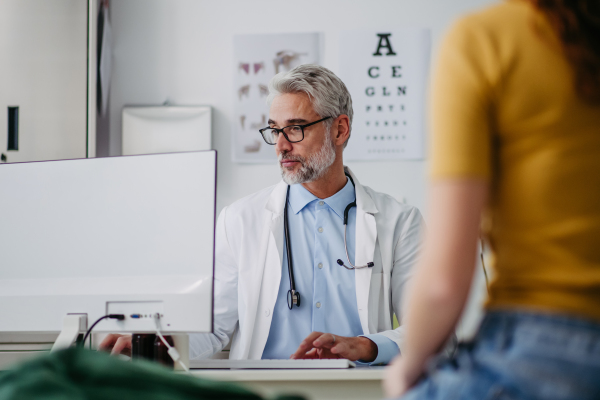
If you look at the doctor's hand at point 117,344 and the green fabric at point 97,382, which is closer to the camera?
the green fabric at point 97,382

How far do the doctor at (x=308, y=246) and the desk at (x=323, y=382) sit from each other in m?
0.53

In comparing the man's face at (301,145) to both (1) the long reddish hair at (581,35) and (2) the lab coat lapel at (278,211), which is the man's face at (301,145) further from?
(1) the long reddish hair at (581,35)

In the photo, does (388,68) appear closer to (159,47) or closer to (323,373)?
(159,47)

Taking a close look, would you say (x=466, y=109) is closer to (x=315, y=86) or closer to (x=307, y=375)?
(x=307, y=375)

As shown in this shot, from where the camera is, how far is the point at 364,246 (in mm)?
1960

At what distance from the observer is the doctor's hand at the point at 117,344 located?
52.9 inches

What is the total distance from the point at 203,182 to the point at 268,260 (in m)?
0.79

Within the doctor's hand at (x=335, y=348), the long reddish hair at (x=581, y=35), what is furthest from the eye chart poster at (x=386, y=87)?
the long reddish hair at (x=581, y=35)

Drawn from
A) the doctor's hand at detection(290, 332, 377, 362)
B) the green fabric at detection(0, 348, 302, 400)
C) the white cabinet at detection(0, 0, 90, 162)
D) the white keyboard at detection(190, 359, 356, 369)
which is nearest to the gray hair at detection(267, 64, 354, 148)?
the doctor's hand at detection(290, 332, 377, 362)

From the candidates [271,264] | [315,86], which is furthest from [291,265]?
[315,86]

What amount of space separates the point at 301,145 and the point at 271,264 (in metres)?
0.47

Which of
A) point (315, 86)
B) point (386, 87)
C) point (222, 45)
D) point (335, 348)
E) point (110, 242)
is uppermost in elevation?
point (222, 45)

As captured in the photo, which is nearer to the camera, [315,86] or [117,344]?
[117,344]

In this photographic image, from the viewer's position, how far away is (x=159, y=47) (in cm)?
286
